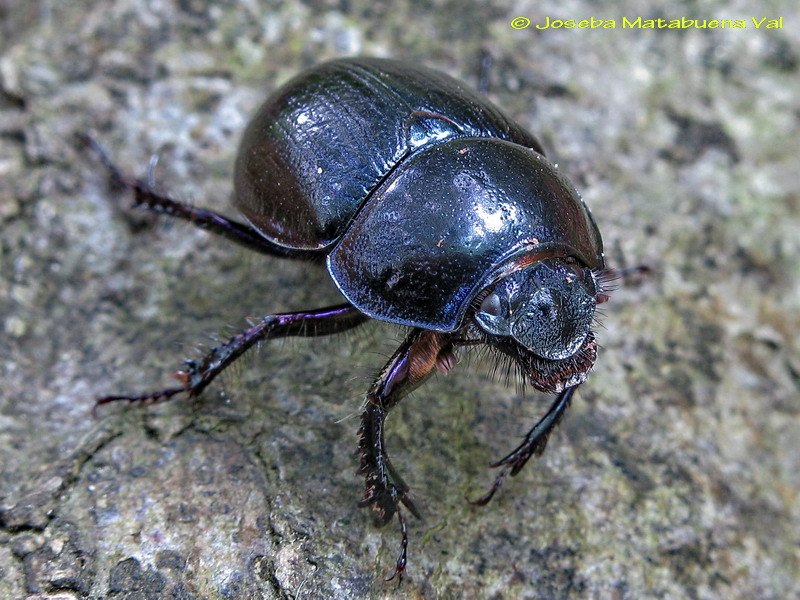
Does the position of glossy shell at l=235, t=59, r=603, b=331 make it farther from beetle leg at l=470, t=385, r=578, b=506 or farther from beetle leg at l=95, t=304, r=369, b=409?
beetle leg at l=470, t=385, r=578, b=506

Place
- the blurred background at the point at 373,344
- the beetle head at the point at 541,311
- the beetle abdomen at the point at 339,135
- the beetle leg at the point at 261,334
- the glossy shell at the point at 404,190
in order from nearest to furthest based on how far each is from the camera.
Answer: the beetle head at the point at 541,311 < the glossy shell at the point at 404,190 < the blurred background at the point at 373,344 < the beetle abdomen at the point at 339,135 < the beetle leg at the point at 261,334

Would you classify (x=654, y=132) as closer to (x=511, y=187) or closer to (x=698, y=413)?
(x=698, y=413)

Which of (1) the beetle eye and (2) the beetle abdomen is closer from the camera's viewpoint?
(1) the beetle eye

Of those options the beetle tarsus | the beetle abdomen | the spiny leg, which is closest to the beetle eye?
the spiny leg

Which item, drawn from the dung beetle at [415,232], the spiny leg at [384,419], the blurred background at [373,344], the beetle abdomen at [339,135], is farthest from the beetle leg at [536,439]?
the beetle abdomen at [339,135]

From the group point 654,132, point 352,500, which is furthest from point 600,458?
point 654,132

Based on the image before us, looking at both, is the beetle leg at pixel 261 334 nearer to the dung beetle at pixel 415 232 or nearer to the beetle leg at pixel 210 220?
the dung beetle at pixel 415 232

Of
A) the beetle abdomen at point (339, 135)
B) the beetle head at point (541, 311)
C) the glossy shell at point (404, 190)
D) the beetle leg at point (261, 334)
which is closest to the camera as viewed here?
the beetle head at point (541, 311)

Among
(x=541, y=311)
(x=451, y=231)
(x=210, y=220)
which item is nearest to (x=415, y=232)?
(x=451, y=231)
